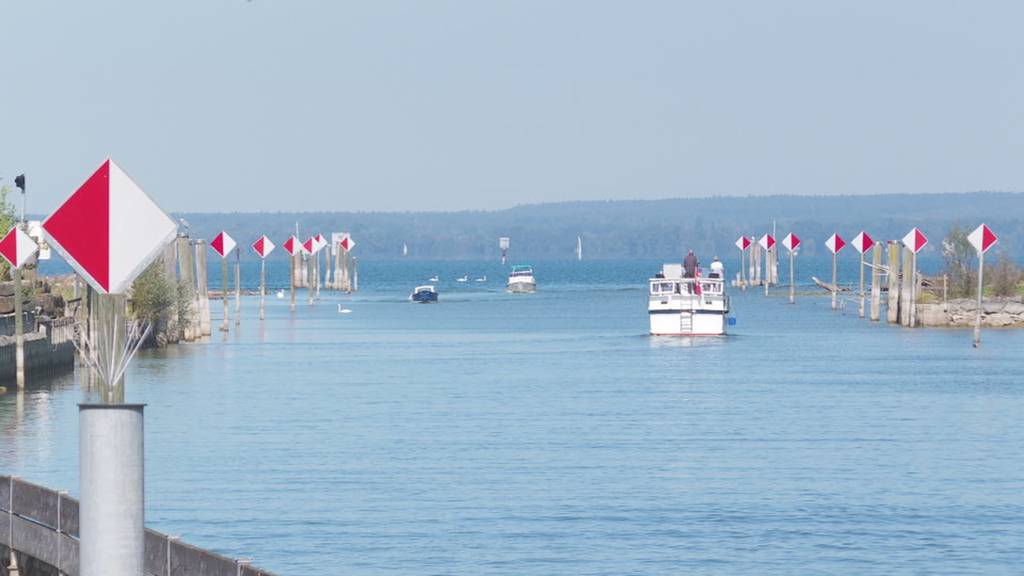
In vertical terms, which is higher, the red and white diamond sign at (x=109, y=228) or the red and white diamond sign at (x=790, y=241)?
the red and white diamond sign at (x=790, y=241)

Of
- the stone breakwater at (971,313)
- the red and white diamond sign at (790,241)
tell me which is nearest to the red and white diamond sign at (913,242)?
the stone breakwater at (971,313)

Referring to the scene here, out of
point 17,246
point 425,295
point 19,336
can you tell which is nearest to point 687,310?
point 19,336

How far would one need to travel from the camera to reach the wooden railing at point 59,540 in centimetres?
1283

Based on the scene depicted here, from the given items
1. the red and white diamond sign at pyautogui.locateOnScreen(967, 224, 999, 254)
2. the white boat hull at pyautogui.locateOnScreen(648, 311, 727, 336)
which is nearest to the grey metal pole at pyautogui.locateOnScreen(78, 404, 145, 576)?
the red and white diamond sign at pyautogui.locateOnScreen(967, 224, 999, 254)

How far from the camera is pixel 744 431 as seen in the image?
35438 mm

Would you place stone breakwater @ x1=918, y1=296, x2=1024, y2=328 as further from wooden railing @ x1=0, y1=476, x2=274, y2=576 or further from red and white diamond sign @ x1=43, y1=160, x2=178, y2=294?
red and white diamond sign @ x1=43, y1=160, x2=178, y2=294

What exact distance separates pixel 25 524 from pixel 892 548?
10.5m

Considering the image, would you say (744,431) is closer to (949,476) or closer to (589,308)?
(949,476)

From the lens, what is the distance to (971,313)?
72.4 meters

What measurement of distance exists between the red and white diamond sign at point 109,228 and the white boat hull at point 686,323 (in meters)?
61.9

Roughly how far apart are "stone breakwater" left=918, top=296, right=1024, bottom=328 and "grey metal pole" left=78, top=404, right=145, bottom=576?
67.3 metres

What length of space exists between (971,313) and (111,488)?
222ft

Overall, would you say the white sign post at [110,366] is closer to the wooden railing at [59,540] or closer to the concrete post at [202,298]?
the wooden railing at [59,540]

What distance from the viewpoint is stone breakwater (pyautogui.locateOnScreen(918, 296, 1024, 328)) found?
238 ft
